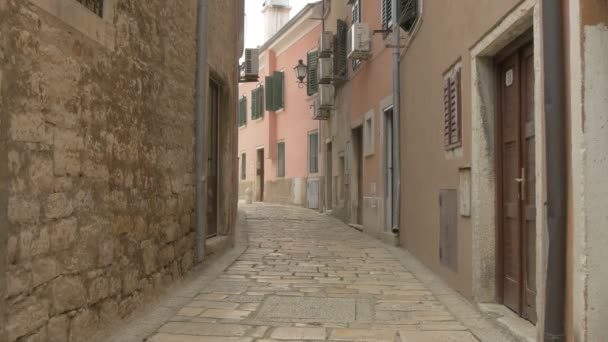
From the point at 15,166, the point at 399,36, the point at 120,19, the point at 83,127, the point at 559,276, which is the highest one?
the point at 399,36

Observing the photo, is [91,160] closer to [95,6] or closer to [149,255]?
[95,6]

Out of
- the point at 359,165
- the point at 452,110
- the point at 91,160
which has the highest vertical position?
the point at 452,110

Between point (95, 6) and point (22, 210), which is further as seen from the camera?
point (95, 6)

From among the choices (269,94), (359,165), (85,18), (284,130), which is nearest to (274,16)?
(269,94)

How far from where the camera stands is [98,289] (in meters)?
4.00

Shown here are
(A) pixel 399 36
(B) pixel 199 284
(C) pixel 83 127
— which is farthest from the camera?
(A) pixel 399 36

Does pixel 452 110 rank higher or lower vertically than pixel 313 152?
lower

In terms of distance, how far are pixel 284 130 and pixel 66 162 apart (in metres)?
17.6

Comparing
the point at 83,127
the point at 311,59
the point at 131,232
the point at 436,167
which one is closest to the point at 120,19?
the point at 83,127

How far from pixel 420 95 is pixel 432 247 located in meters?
1.84

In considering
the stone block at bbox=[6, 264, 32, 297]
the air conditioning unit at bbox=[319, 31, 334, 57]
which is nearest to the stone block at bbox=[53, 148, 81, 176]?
the stone block at bbox=[6, 264, 32, 297]

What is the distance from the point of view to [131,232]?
180 inches

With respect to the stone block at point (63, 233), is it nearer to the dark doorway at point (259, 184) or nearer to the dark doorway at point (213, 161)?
the dark doorway at point (213, 161)

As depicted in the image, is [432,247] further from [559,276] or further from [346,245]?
[559,276]
